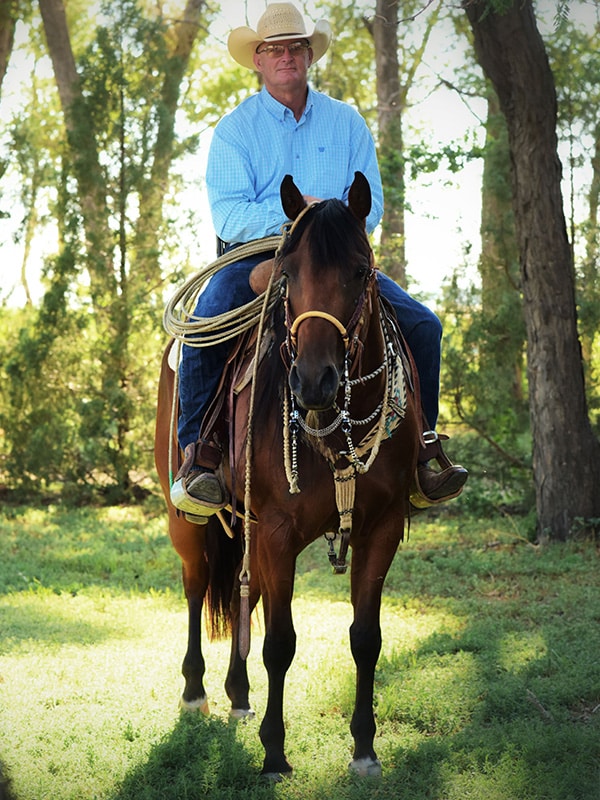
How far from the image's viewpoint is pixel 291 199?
12.3ft

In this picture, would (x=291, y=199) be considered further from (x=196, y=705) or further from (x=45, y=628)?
(x=45, y=628)

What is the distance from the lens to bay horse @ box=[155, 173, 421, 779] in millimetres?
3520

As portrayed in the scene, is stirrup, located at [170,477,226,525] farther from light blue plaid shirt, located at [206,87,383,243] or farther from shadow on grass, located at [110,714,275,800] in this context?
light blue plaid shirt, located at [206,87,383,243]

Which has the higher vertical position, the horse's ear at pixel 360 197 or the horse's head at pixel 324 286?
the horse's ear at pixel 360 197

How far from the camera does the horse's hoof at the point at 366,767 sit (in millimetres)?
4070

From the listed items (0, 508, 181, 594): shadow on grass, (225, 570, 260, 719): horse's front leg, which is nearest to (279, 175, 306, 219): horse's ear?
(225, 570, 260, 719): horse's front leg

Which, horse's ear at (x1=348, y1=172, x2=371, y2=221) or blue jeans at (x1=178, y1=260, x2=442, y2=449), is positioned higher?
horse's ear at (x1=348, y1=172, x2=371, y2=221)

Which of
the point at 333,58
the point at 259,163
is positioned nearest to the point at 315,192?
the point at 259,163

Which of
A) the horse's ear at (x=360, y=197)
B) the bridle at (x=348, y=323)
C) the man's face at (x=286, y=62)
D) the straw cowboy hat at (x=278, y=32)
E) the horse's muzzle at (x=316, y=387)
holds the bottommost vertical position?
the horse's muzzle at (x=316, y=387)

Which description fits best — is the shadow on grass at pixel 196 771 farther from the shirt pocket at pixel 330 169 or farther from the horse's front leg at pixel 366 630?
the shirt pocket at pixel 330 169

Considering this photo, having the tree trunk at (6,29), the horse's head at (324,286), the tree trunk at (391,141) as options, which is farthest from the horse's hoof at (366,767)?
the tree trunk at (6,29)

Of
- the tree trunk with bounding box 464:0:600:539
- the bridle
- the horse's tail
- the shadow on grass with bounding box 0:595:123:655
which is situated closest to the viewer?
the bridle

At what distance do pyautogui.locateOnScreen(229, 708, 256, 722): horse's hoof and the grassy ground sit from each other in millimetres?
93

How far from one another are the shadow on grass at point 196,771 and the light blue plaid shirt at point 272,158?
7.89 feet
